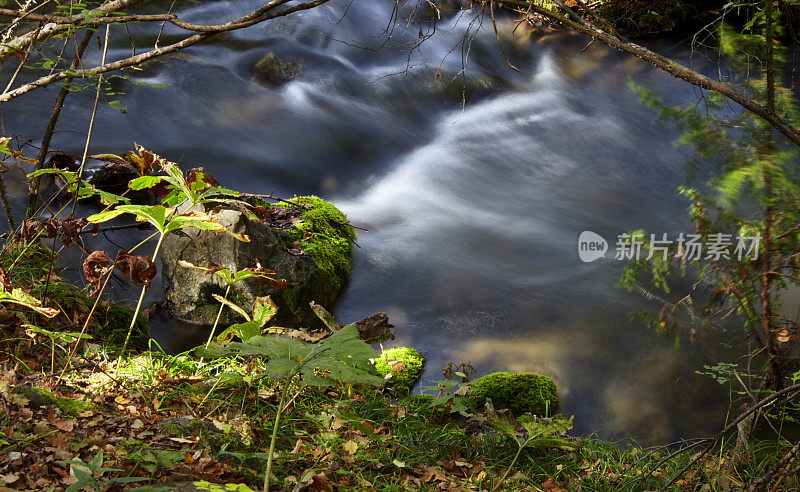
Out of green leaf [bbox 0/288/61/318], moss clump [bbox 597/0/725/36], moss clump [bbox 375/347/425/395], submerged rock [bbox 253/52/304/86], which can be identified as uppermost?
moss clump [bbox 597/0/725/36]

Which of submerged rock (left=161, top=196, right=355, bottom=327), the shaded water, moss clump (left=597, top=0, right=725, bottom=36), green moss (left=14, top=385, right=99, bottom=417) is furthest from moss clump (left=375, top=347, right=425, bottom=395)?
moss clump (left=597, top=0, right=725, bottom=36)

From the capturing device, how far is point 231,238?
15.1ft

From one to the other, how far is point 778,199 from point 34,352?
14.3 ft

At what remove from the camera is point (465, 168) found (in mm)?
7707

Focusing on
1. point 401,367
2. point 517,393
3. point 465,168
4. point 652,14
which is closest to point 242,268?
point 401,367

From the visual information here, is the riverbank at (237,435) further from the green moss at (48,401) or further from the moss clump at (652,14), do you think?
the moss clump at (652,14)

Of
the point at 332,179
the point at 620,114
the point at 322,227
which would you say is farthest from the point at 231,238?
the point at 620,114

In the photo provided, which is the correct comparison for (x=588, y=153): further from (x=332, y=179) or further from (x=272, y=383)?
(x=272, y=383)

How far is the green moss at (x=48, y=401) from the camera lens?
2.62m

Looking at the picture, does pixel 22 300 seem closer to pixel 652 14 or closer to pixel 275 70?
pixel 275 70

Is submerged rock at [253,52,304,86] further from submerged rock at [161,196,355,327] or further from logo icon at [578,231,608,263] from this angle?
logo icon at [578,231,608,263]

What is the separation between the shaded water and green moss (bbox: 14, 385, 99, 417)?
176 centimetres

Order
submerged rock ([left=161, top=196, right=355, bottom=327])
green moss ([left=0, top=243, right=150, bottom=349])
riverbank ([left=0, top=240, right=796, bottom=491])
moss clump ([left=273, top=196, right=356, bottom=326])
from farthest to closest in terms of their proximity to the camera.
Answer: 1. moss clump ([left=273, top=196, right=356, bottom=326])
2. submerged rock ([left=161, top=196, right=355, bottom=327])
3. green moss ([left=0, top=243, right=150, bottom=349])
4. riverbank ([left=0, top=240, right=796, bottom=491])

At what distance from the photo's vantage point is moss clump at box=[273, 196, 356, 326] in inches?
193
